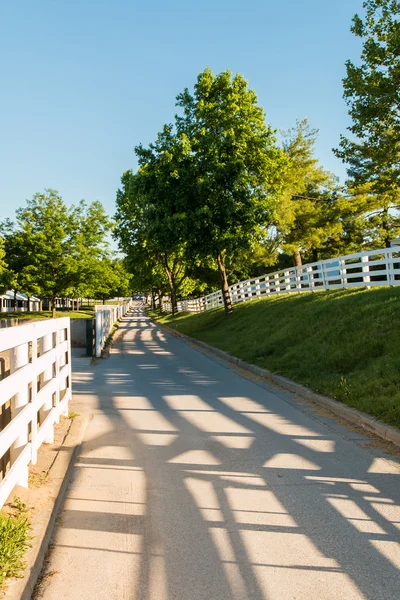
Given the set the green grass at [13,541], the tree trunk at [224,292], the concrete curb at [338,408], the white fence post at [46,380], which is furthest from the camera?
the tree trunk at [224,292]

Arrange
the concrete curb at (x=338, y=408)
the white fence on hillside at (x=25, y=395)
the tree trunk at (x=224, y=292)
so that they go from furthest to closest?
the tree trunk at (x=224, y=292) → the concrete curb at (x=338, y=408) → the white fence on hillside at (x=25, y=395)

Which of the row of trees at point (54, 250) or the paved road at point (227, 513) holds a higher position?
the row of trees at point (54, 250)

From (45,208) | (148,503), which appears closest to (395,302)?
(148,503)

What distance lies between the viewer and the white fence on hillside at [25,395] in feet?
12.0

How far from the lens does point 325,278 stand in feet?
58.0

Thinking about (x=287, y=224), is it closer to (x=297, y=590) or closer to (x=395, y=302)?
(x=395, y=302)

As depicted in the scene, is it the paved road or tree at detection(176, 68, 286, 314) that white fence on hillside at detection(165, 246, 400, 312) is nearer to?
tree at detection(176, 68, 286, 314)

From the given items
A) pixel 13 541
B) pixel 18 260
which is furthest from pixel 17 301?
pixel 13 541

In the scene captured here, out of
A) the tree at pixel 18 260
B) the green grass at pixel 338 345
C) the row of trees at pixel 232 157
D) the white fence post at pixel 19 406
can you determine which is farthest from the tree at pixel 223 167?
the tree at pixel 18 260

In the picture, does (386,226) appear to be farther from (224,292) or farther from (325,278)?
(325,278)

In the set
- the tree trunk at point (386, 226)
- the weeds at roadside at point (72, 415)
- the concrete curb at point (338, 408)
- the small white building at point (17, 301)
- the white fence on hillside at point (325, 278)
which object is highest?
the tree trunk at point (386, 226)

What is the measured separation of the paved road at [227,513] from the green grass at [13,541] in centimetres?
22

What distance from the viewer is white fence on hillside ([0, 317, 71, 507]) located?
3.64 meters

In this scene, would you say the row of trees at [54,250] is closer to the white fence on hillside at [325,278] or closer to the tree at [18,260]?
the tree at [18,260]
